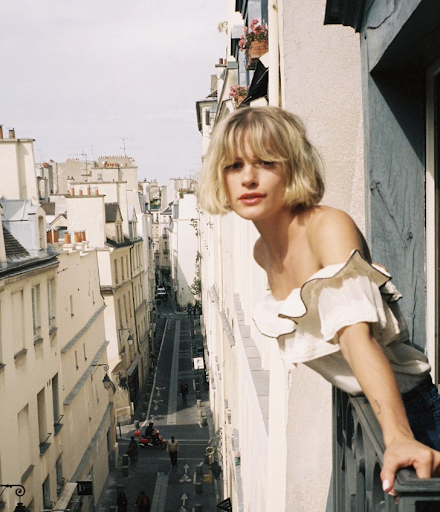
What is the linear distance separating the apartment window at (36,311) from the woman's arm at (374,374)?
14909 millimetres

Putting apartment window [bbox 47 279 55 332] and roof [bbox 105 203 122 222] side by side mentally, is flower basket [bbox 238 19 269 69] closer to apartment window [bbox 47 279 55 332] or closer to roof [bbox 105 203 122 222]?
apartment window [bbox 47 279 55 332]

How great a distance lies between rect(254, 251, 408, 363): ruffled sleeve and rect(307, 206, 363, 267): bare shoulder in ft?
0.19

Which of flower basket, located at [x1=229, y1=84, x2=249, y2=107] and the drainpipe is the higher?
flower basket, located at [x1=229, y1=84, x2=249, y2=107]

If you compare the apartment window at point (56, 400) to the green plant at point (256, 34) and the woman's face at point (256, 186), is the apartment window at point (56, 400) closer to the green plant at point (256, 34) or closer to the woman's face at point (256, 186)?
the green plant at point (256, 34)

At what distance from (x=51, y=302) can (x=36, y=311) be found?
1.46m

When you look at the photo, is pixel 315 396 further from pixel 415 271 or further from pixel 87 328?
pixel 87 328

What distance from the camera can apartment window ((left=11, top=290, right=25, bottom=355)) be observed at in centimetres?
1437

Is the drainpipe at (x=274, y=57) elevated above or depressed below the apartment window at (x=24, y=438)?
above

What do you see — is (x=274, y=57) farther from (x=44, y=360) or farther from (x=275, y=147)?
(x=44, y=360)

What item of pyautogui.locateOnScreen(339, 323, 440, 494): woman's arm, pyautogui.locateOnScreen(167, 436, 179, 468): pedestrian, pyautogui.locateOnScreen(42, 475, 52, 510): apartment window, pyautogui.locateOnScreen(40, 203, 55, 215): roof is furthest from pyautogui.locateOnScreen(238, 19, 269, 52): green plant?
pyautogui.locateOnScreen(40, 203, 55, 215): roof

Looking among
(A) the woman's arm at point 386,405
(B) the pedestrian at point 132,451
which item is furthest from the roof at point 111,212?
(A) the woman's arm at point 386,405

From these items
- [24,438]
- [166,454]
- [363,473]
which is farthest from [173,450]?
[363,473]

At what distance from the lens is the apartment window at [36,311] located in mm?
16297

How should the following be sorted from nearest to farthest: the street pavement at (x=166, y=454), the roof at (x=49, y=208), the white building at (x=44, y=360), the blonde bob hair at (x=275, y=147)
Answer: the blonde bob hair at (x=275, y=147), the white building at (x=44, y=360), the street pavement at (x=166, y=454), the roof at (x=49, y=208)
